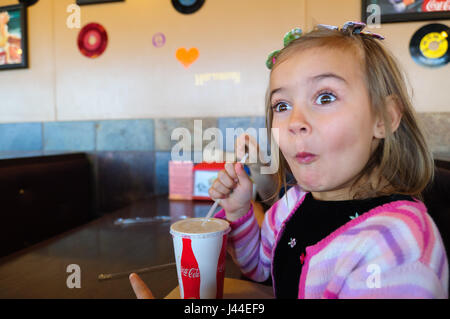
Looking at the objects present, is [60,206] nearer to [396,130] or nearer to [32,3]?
[32,3]

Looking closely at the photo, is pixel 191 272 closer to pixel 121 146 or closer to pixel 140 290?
pixel 140 290

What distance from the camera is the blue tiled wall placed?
1958 mm

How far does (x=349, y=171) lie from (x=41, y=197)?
1675 millimetres

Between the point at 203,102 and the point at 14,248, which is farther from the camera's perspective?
the point at 203,102

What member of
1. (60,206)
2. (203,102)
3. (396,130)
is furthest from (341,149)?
(60,206)

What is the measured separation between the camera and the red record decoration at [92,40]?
79.8 inches

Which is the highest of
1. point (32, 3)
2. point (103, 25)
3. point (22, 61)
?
point (32, 3)

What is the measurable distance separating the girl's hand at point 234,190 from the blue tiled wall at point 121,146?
1.06 meters

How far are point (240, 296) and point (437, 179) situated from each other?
2.26 feet

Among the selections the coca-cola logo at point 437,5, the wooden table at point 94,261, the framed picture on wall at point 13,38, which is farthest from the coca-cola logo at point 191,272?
the framed picture on wall at point 13,38

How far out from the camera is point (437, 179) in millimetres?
880

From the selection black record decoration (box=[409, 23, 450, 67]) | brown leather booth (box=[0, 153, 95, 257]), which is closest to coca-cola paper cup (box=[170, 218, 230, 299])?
brown leather booth (box=[0, 153, 95, 257])

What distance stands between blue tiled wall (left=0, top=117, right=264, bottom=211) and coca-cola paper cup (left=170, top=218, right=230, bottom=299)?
132 centimetres

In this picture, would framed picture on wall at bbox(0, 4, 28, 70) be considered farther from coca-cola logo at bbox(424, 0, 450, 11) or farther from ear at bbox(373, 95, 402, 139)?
coca-cola logo at bbox(424, 0, 450, 11)
